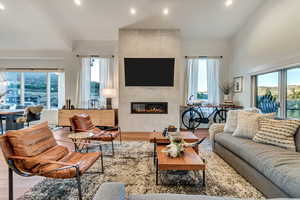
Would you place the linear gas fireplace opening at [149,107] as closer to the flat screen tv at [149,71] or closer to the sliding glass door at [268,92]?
the flat screen tv at [149,71]

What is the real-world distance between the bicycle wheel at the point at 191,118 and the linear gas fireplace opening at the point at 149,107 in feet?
3.19

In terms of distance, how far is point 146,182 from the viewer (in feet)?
8.00

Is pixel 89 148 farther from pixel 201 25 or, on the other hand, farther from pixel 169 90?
pixel 201 25

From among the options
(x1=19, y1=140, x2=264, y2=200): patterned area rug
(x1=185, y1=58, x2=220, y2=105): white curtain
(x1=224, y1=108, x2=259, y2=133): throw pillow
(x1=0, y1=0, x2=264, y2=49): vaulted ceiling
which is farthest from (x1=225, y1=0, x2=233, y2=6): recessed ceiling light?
→ (x1=19, y1=140, x2=264, y2=200): patterned area rug

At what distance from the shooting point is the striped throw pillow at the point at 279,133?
96.6 inches

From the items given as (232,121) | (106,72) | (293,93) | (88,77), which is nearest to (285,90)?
(293,93)

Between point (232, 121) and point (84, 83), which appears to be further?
point (84, 83)

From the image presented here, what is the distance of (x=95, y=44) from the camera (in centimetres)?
641

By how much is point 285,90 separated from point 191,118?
2805 mm

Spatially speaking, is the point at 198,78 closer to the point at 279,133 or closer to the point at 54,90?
the point at 279,133

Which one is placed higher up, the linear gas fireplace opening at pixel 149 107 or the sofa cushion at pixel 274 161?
the linear gas fireplace opening at pixel 149 107

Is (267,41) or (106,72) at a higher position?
(267,41)

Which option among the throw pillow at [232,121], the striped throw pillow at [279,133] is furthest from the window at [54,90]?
A: the striped throw pillow at [279,133]

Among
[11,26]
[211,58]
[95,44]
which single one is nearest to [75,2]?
[95,44]
